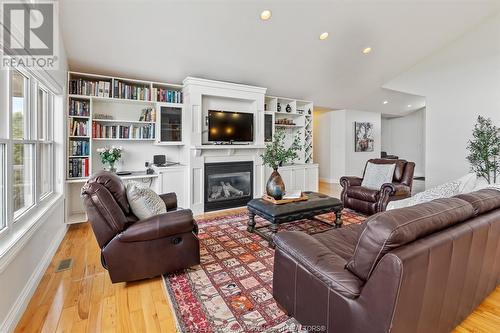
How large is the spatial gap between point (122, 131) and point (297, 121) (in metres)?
3.89

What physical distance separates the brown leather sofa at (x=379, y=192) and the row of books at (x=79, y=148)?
4.23 metres

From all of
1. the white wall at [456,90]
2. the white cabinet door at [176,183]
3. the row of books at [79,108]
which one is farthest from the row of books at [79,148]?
the white wall at [456,90]

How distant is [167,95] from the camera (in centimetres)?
427

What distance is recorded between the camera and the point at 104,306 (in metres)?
1.84

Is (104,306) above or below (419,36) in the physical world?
below

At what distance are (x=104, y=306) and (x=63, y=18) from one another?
3310 mm

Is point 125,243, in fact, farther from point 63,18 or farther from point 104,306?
point 63,18

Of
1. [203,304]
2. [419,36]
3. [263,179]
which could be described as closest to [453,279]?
[203,304]

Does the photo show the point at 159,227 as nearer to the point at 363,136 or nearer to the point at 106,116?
the point at 106,116

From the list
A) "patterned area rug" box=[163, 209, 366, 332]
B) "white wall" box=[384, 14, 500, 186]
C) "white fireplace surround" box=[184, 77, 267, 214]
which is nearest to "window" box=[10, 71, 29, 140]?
"patterned area rug" box=[163, 209, 366, 332]

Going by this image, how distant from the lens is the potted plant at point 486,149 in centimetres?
501

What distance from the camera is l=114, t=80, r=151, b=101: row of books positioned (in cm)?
390

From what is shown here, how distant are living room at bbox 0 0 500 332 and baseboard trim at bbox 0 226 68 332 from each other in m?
0.02

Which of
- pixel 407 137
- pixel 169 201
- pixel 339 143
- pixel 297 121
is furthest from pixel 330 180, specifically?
pixel 169 201
